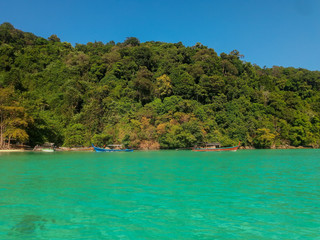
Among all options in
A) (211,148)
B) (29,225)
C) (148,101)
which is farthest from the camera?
(148,101)

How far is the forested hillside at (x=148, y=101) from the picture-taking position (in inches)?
1948

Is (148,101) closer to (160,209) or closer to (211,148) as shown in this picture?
(211,148)

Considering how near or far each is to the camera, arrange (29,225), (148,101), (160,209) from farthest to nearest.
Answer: (148,101)
(160,209)
(29,225)

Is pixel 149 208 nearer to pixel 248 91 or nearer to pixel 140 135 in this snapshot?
pixel 140 135

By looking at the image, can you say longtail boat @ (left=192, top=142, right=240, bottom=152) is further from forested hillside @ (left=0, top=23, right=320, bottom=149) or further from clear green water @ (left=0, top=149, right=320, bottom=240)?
clear green water @ (left=0, top=149, right=320, bottom=240)

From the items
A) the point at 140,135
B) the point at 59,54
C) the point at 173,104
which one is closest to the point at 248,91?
the point at 173,104

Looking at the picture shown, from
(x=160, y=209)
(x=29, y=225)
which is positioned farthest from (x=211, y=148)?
(x=29, y=225)

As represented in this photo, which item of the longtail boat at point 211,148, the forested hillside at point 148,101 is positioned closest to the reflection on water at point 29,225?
the forested hillside at point 148,101

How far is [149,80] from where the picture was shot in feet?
195

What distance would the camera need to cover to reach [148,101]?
59781 millimetres

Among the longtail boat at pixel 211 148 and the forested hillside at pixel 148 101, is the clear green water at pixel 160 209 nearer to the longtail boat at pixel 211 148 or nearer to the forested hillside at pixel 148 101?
the longtail boat at pixel 211 148

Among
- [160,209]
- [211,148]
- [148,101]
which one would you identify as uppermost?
[148,101]

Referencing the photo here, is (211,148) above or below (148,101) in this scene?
below

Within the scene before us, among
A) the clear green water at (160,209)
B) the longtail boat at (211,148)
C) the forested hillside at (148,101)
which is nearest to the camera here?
the clear green water at (160,209)
